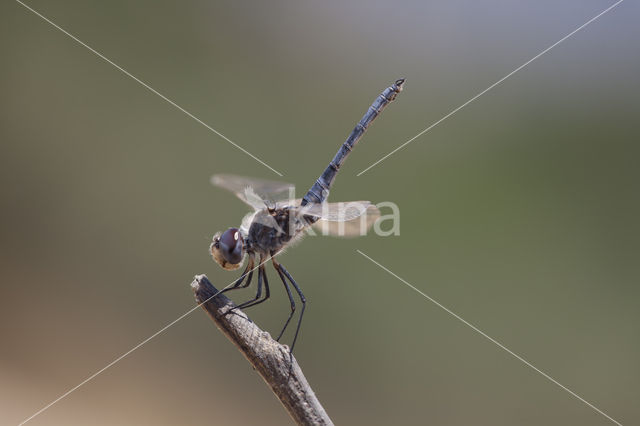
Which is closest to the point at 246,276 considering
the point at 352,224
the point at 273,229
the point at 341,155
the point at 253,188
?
the point at 273,229

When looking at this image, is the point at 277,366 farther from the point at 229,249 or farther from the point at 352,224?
the point at 352,224

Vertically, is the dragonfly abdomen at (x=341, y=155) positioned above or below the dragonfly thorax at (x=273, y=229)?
above

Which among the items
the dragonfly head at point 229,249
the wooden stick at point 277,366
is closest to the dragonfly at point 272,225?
the dragonfly head at point 229,249

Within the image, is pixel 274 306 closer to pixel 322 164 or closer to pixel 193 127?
pixel 322 164

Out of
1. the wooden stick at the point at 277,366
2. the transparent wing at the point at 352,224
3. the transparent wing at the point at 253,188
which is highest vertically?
the transparent wing at the point at 253,188

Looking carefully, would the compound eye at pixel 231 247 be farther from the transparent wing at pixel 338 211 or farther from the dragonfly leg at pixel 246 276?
the transparent wing at pixel 338 211

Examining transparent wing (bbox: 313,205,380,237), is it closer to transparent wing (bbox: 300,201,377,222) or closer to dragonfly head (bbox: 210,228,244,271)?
transparent wing (bbox: 300,201,377,222)

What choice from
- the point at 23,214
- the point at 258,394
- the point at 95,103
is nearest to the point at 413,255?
the point at 258,394

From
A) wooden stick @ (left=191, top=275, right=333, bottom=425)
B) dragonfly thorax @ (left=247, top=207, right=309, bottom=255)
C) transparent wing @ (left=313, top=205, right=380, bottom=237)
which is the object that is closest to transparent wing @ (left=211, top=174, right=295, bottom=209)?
dragonfly thorax @ (left=247, top=207, right=309, bottom=255)
